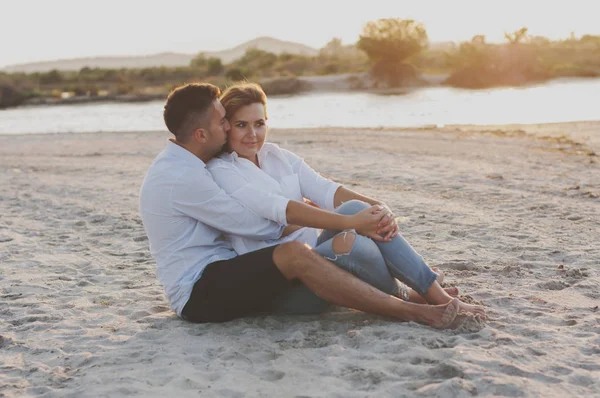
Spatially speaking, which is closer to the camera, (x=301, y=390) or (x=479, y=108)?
(x=301, y=390)

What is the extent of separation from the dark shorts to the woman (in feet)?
0.68

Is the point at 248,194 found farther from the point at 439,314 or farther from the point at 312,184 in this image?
the point at 439,314

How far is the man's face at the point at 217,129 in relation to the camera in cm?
395

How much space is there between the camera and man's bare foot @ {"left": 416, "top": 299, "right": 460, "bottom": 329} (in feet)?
12.3

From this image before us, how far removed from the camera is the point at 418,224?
675cm

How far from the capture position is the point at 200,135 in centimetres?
392

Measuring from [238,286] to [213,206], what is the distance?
475mm

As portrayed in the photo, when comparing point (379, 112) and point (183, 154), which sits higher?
point (183, 154)

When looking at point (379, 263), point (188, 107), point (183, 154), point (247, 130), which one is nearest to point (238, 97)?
point (247, 130)

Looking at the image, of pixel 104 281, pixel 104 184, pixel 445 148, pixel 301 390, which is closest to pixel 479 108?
pixel 445 148

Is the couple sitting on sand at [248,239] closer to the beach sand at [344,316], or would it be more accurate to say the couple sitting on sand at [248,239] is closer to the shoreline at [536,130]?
the beach sand at [344,316]

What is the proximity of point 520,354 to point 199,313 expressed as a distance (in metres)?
1.84

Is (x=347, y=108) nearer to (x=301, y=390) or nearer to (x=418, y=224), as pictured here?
(x=418, y=224)

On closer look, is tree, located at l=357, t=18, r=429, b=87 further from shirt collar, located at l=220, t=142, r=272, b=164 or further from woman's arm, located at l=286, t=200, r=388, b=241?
woman's arm, located at l=286, t=200, r=388, b=241
